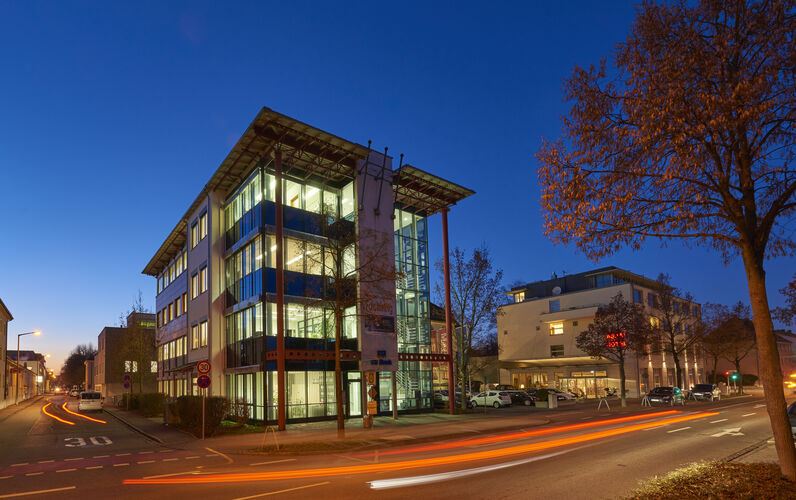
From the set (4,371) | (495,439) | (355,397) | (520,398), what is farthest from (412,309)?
(4,371)

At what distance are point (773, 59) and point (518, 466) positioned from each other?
32.9 feet

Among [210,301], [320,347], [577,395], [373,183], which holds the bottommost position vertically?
[577,395]

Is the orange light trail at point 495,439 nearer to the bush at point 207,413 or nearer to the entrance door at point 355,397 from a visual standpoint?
the bush at point 207,413

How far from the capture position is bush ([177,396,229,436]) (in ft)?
76.9

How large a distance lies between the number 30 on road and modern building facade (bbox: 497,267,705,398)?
41019mm

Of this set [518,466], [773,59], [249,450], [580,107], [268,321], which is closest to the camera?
[773,59]

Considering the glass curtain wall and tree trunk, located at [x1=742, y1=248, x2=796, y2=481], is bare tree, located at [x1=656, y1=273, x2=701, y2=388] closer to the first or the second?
the glass curtain wall

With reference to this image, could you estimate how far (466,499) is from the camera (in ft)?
33.2

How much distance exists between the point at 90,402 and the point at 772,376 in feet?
165

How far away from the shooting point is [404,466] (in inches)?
558

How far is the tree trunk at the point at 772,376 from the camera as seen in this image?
27.7 ft

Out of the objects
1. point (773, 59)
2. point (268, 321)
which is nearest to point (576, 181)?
point (773, 59)

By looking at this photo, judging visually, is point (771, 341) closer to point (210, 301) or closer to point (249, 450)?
point (249, 450)

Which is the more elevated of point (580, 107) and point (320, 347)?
point (580, 107)
